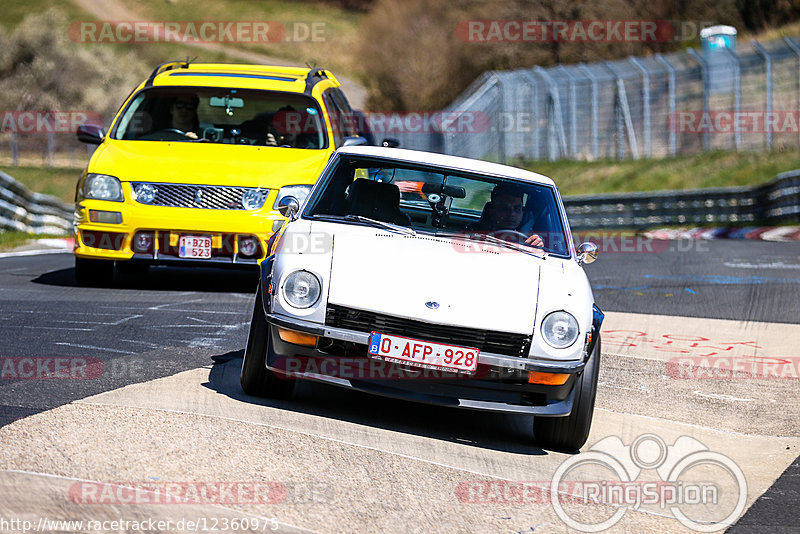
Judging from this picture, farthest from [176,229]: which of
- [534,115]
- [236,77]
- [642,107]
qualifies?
[534,115]

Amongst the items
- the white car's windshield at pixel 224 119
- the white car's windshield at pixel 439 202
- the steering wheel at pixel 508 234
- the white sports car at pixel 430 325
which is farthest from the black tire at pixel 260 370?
the white car's windshield at pixel 224 119

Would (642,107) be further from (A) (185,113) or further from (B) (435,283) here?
(B) (435,283)

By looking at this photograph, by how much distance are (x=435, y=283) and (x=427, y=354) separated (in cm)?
37

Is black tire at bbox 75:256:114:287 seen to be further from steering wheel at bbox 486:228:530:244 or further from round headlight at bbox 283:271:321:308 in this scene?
round headlight at bbox 283:271:321:308

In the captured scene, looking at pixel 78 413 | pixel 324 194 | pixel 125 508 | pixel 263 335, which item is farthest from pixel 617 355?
pixel 125 508

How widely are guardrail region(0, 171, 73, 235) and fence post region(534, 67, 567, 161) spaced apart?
13.4 m

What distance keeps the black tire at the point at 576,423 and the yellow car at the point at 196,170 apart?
426cm

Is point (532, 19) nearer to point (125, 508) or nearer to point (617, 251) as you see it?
point (617, 251)

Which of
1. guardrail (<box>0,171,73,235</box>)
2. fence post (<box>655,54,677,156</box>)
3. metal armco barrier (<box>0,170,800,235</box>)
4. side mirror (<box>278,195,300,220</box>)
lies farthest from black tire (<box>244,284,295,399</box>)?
fence post (<box>655,54,677,156</box>)

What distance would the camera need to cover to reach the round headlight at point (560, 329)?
5.70 metres

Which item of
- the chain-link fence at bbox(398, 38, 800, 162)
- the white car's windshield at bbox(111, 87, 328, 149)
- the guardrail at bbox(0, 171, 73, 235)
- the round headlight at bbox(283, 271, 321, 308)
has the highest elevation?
the chain-link fence at bbox(398, 38, 800, 162)

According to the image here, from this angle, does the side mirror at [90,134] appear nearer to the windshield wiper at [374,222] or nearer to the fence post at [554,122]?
the windshield wiper at [374,222]

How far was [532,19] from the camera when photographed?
46.9 meters

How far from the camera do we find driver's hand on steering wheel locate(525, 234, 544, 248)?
6553 mm
